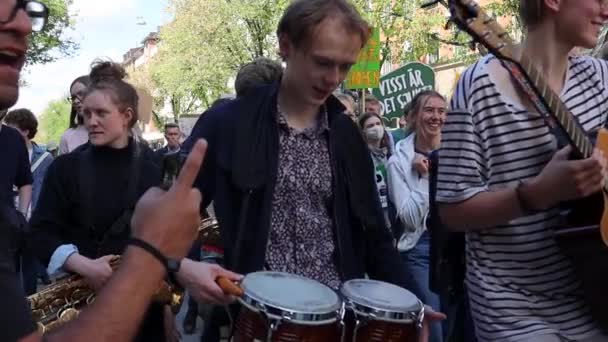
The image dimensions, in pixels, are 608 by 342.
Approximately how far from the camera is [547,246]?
2.60 metres

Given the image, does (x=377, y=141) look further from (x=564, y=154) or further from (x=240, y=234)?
(x=564, y=154)

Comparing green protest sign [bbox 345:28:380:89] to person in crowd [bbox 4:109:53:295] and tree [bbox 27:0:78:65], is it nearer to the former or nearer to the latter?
person in crowd [bbox 4:109:53:295]

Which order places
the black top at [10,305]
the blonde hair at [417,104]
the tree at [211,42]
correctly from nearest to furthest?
the black top at [10,305] → the blonde hair at [417,104] → the tree at [211,42]

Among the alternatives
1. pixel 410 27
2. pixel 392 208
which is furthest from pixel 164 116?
pixel 392 208

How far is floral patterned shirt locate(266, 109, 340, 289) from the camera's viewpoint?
2.81m

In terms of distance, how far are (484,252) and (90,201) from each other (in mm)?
2084

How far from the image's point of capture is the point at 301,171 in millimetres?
2906

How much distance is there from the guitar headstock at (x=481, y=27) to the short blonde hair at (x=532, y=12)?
13.4 inches

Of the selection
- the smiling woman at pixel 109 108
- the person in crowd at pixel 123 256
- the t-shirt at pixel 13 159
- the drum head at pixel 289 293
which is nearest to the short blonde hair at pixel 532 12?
the drum head at pixel 289 293

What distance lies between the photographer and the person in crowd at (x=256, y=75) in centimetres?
369

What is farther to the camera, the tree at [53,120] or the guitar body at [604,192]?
the tree at [53,120]

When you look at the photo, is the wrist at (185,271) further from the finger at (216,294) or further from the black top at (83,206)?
the black top at (83,206)

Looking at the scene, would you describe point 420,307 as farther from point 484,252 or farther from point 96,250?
point 96,250

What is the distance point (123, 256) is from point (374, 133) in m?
6.40
